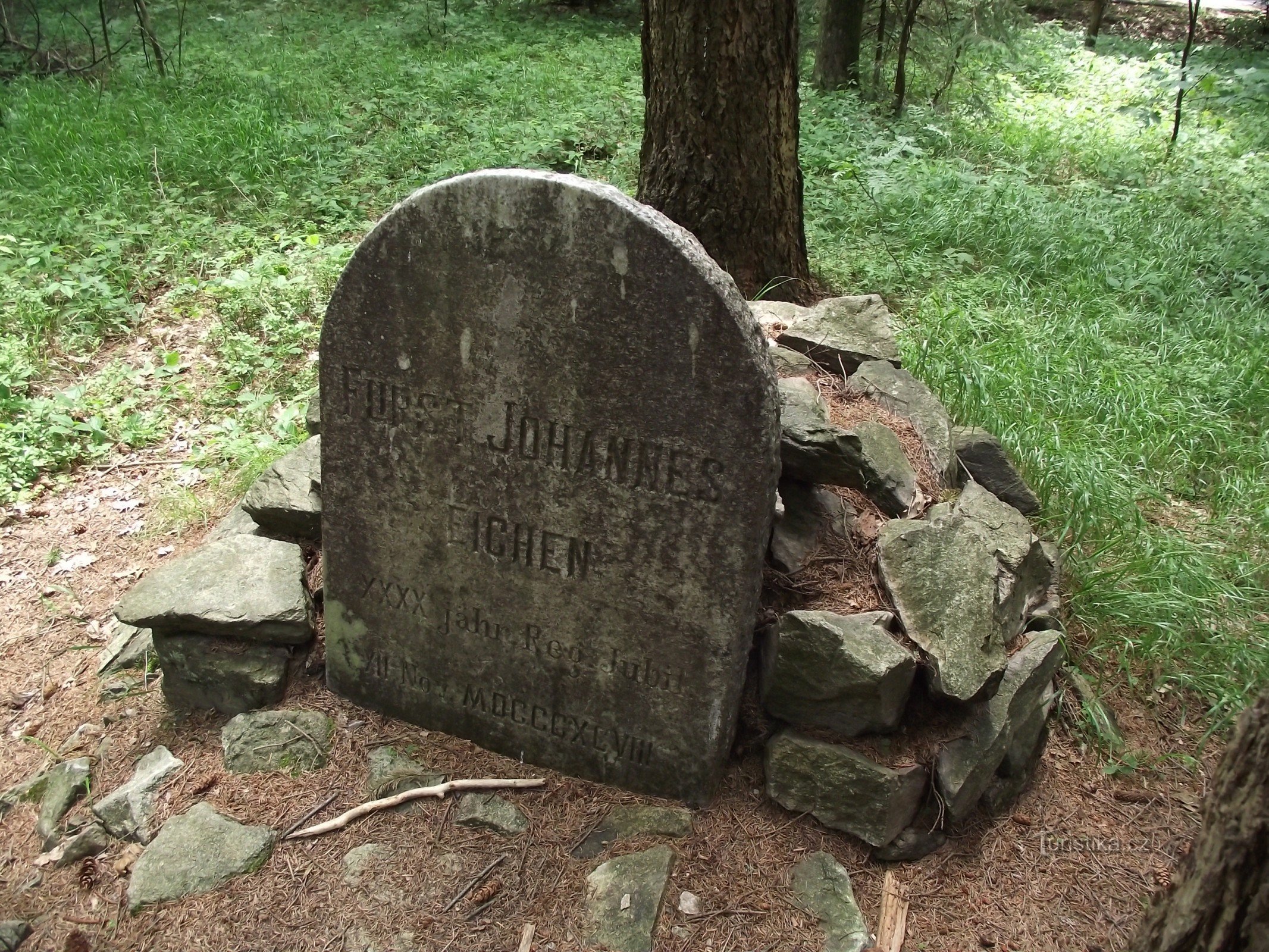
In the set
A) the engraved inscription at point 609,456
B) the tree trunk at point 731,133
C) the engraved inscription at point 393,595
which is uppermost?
the tree trunk at point 731,133

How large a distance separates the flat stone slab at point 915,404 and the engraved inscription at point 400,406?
1.63 meters

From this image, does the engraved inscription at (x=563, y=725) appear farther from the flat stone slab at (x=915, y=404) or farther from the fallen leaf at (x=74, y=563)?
the fallen leaf at (x=74, y=563)

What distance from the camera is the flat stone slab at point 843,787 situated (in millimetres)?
2527

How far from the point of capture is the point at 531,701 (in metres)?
2.77

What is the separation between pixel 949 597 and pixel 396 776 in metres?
1.67

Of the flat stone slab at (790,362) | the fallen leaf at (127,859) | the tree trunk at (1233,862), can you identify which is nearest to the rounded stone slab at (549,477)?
the fallen leaf at (127,859)

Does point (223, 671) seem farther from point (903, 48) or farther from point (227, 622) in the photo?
point (903, 48)

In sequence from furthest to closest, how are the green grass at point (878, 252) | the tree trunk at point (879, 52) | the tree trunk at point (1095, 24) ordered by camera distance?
the tree trunk at point (1095, 24) → the tree trunk at point (879, 52) → the green grass at point (878, 252)

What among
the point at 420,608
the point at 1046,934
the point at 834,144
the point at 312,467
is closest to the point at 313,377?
the point at 312,467

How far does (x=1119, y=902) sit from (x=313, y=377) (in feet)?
13.4

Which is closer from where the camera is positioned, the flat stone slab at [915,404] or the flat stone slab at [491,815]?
the flat stone slab at [491,815]

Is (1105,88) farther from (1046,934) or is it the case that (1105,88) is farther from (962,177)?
(1046,934)

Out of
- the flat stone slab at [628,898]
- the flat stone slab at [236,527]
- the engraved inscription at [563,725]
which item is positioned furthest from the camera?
the flat stone slab at [236,527]

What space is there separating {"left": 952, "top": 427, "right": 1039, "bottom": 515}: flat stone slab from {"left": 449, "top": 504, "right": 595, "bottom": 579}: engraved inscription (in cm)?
165
